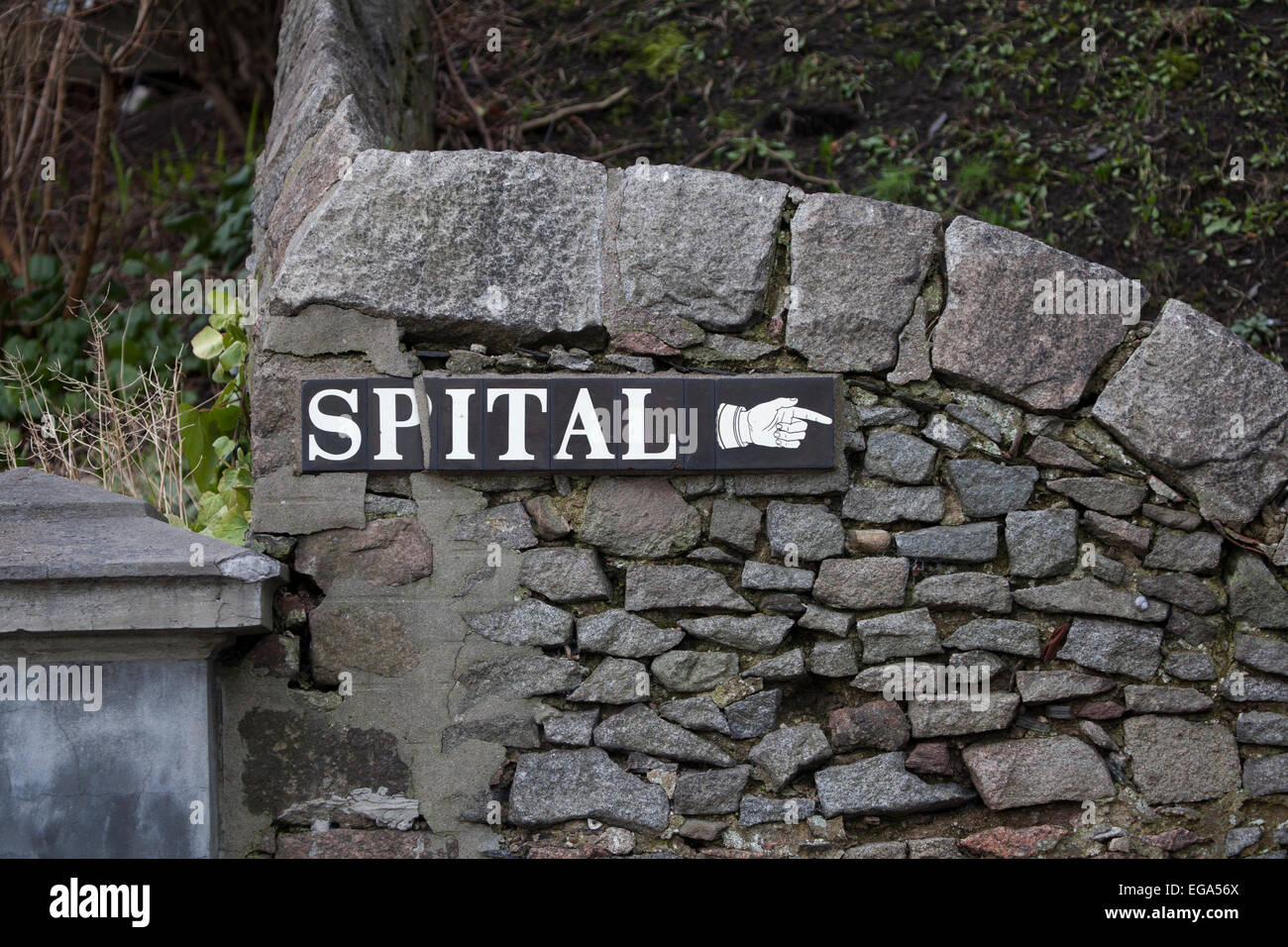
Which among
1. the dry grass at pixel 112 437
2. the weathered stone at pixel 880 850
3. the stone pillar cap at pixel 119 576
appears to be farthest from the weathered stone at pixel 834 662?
the dry grass at pixel 112 437

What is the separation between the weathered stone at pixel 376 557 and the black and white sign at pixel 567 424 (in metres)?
0.17

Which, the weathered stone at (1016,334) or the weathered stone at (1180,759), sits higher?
the weathered stone at (1016,334)

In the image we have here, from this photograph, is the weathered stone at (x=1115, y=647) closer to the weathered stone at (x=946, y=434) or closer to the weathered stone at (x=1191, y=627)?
the weathered stone at (x=1191, y=627)

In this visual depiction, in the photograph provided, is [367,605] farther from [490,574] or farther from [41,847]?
[41,847]

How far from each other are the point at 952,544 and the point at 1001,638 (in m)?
0.28

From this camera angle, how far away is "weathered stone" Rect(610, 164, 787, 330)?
9.73 feet

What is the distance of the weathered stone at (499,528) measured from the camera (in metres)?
2.96

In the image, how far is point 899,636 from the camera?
9.71 ft

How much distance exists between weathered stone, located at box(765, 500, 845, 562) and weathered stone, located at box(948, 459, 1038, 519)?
35 centimetres

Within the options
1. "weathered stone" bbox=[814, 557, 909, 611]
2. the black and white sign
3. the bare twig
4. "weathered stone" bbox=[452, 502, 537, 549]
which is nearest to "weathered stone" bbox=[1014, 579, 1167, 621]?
"weathered stone" bbox=[814, 557, 909, 611]
